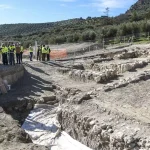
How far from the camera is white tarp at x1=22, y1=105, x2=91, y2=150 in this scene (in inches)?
508

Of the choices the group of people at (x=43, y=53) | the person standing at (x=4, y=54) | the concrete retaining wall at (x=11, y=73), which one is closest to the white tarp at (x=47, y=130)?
the concrete retaining wall at (x=11, y=73)

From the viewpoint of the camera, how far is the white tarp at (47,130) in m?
12.9

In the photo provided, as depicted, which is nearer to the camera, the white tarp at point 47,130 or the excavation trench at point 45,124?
the white tarp at point 47,130

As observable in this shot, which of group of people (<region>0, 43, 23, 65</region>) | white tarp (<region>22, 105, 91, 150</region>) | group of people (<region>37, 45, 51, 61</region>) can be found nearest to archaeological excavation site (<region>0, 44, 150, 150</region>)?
Result: white tarp (<region>22, 105, 91, 150</region>)

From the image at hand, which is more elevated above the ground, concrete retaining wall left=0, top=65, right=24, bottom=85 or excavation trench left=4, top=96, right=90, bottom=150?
concrete retaining wall left=0, top=65, right=24, bottom=85

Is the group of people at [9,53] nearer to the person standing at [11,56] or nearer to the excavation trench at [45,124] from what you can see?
the person standing at [11,56]

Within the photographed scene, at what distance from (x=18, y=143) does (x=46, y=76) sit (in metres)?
15.3

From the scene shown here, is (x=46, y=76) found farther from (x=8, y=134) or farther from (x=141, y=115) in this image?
(x=8, y=134)

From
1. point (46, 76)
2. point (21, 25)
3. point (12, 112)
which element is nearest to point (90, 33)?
point (46, 76)

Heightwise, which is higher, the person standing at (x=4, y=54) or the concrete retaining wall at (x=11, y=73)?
the person standing at (x=4, y=54)

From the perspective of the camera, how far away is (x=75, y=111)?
14328 mm

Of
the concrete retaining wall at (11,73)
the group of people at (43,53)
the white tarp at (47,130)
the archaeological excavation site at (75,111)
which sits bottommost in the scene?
the white tarp at (47,130)

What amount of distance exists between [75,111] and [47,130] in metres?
1.36

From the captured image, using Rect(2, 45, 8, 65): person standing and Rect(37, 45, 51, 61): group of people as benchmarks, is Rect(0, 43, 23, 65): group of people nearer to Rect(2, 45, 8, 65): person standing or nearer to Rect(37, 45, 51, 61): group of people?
Rect(2, 45, 8, 65): person standing
